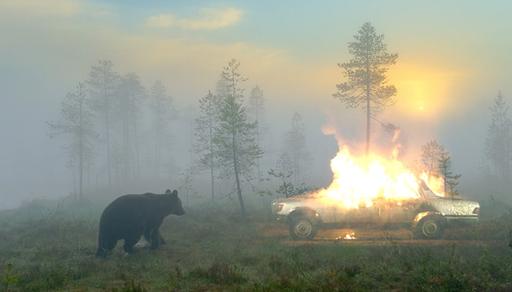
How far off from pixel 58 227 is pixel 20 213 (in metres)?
21.3

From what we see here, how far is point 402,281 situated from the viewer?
829 cm

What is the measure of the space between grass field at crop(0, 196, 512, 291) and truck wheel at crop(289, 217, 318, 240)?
48cm

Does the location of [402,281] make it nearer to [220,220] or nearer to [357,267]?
[357,267]

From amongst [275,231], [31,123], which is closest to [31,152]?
[31,123]

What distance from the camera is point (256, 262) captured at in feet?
37.4

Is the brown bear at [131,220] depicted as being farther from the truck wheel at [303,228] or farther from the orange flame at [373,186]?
the orange flame at [373,186]

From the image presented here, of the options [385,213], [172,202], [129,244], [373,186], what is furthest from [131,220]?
[385,213]

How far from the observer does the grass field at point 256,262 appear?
8.14 meters

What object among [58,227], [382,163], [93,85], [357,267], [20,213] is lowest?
[20,213]

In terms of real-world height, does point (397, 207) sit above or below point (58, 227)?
above

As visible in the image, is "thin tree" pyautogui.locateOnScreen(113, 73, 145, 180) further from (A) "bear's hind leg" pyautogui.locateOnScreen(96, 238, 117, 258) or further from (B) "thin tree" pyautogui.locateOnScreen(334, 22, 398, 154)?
(A) "bear's hind leg" pyautogui.locateOnScreen(96, 238, 117, 258)

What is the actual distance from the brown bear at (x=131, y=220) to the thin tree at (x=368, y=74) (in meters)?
24.4

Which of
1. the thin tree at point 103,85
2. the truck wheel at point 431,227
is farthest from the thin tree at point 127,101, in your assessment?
the truck wheel at point 431,227

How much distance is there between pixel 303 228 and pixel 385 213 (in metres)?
3.29
